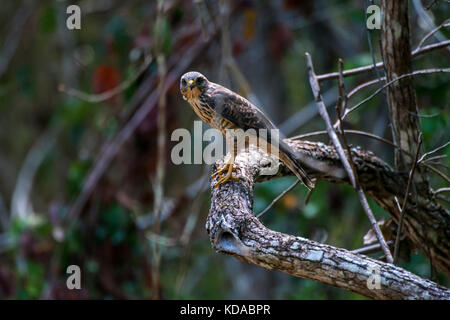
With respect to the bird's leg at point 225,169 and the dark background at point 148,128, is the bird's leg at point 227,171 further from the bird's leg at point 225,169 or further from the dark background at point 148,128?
the dark background at point 148,128

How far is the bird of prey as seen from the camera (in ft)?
9.55

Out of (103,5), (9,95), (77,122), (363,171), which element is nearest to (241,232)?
(363,171)

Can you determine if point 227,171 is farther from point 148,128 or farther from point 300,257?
point 148,128

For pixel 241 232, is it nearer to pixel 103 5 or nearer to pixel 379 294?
pixel 379 294

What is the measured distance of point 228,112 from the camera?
318 centimetres

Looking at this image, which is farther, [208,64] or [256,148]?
[208,64]

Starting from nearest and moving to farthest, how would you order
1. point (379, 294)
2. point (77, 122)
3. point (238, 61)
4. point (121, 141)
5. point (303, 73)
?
point (379, 294), point (121, 141), point (77, 122), point (238, 61), point (303, 73)

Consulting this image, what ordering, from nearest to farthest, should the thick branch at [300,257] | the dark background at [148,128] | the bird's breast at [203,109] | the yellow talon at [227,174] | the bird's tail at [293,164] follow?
1. the thick branch at [300,257]
2. the yellow talon at [227,174]
3. the bird's tail at [293,164]
4. the bird's breast at [203,109]
5. the dark background at [148,128]

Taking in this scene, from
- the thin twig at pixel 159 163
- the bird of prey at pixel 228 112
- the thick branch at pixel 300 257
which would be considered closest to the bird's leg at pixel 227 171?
the bird of prey at pixel 228 112

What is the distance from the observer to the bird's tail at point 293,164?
2869mm

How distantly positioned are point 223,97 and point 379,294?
1.62 m

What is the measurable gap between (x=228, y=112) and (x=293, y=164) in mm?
549

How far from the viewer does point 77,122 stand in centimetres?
675

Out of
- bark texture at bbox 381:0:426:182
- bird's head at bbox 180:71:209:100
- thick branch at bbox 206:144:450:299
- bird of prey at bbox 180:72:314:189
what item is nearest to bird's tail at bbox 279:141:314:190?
bird of prey at bbox 180:72:314:189
